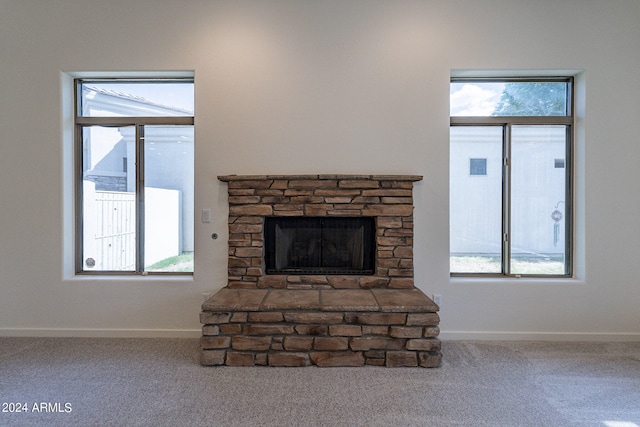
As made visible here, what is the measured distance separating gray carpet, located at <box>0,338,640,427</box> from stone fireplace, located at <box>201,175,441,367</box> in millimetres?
238

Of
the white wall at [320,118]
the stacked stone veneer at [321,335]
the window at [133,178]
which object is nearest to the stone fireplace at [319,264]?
the stacked stone veneer at [321,335]

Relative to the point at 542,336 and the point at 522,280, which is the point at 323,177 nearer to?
the point at 522,280

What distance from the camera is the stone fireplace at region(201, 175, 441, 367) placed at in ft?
8.05

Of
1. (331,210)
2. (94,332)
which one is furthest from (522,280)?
(94,332)

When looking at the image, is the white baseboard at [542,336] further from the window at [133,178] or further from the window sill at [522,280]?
the window at [133,178]

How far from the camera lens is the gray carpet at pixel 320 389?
6.18 ft

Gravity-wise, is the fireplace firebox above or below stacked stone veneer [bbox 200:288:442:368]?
above

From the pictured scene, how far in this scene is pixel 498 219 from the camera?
3.15m

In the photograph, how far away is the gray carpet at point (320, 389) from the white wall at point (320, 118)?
1.15 ft

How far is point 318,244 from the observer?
121 inches

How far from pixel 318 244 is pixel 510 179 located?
1947 mm

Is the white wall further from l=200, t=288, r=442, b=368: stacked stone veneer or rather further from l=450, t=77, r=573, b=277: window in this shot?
l=200, t=288, r=442, b=368: stacked stone veneer

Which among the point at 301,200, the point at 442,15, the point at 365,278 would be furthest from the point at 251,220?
the point at 442,15

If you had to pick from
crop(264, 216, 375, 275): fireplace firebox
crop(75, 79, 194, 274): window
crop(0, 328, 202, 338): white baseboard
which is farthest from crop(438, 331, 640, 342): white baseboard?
crop(75, 79, 194, 274): window
